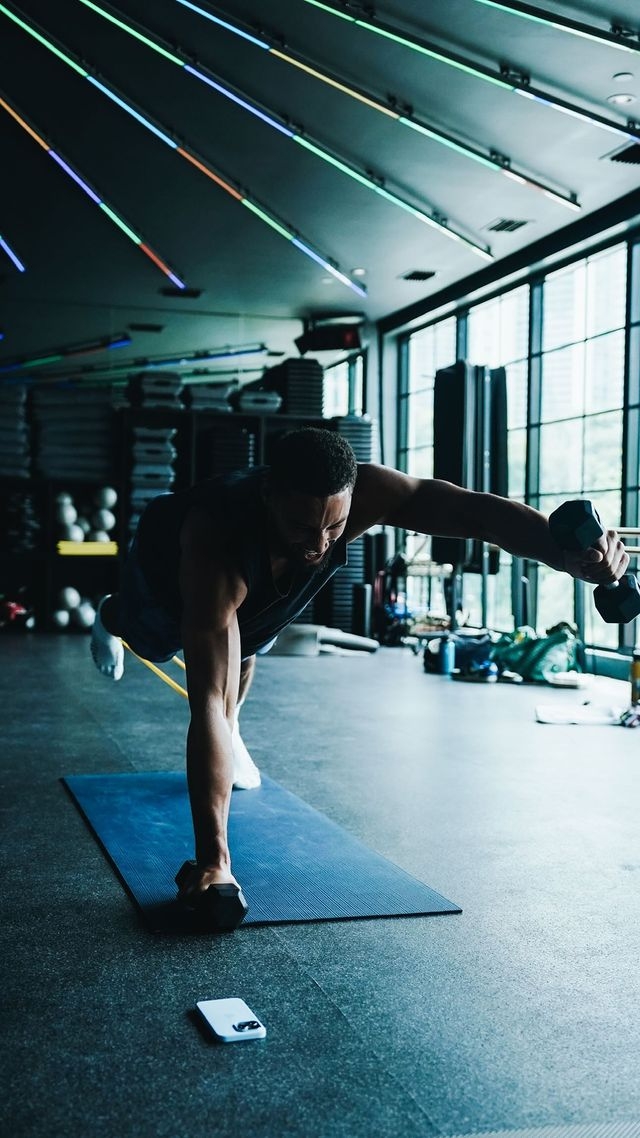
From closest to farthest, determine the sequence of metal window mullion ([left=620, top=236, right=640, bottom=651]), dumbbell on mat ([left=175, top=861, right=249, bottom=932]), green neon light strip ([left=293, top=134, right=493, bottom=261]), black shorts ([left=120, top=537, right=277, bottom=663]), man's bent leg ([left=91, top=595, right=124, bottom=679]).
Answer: dumbbell on mat ([left=175, top=861, right=249, bottom=932]) → black shorts ([left=120, top=537, right=277, bottom=663]) → man's bent leg ([left=91, top=595, right=124, bottom=679]) → green neon light strip ([left=293, top=134, right=493, bottom=261]) → metal window mullion ([left=620, top=236, right=640, bottom=651])

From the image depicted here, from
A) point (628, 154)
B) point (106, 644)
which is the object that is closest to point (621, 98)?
point (628, 154)

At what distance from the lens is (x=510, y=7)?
4.46 meters

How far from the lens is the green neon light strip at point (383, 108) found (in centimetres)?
486

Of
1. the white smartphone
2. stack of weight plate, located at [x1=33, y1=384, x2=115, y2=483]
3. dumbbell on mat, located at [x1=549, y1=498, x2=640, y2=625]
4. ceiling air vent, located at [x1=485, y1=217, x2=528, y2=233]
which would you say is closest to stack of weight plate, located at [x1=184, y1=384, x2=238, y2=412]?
stack of weight plate, located at [x1=33, y1=384, x2=115, y2=483]

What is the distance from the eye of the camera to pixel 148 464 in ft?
28.5

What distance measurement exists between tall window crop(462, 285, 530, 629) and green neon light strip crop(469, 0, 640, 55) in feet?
10.7

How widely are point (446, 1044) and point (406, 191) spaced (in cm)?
634

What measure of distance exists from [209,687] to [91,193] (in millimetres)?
6002

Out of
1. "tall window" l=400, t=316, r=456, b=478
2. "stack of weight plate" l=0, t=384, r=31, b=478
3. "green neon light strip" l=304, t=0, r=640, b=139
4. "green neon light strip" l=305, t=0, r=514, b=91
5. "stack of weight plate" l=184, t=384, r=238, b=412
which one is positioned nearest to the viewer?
"green neon light strip" l=305, t=0, r=514, b=91

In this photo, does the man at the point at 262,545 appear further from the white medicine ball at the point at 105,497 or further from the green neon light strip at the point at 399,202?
the white medicine ball at the point at 105,497

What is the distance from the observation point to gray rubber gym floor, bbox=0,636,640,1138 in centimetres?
137

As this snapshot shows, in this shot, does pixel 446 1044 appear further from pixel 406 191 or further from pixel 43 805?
pixel 406 191

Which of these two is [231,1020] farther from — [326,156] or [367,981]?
[326,156]

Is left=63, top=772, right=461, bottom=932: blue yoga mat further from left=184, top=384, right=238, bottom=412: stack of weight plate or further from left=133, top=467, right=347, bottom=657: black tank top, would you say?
left=184, top=384, right=238, bottom=412: stack of weight plate
